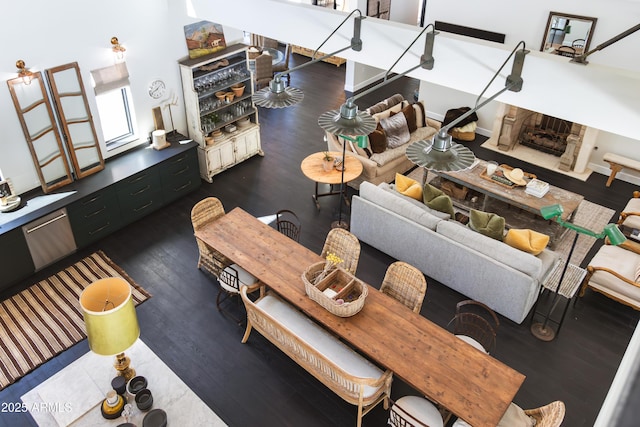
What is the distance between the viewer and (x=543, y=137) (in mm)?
9914

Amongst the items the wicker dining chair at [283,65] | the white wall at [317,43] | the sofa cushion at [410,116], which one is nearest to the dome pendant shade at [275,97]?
the white wall at [317,43]

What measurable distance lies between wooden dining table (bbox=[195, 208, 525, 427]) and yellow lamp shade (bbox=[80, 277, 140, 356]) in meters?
1.84

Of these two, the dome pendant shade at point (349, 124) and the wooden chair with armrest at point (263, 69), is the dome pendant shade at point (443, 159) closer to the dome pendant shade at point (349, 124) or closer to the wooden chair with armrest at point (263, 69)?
the dome pendant shade at point (349, 124)

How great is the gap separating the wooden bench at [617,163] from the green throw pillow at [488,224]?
3648mm

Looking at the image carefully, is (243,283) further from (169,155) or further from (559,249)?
(559,249)

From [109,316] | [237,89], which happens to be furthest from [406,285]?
[237,89]

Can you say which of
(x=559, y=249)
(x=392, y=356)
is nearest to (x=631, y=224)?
(x=559, y=249)

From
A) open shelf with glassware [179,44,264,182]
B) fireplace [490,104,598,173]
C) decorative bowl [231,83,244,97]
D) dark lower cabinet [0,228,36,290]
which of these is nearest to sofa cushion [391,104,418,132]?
fireplace [490,104,598,173]

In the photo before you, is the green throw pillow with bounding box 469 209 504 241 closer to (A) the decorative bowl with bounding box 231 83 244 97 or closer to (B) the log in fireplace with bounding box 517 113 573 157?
(B) the log in fireplace with bounding box 517 113 573 157

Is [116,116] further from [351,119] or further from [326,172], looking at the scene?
[351,119]

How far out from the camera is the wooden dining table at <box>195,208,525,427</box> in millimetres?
4594

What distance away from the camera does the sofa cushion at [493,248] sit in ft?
19.9

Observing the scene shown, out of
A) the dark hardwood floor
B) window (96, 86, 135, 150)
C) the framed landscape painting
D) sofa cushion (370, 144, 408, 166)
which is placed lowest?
the dark hardwood floor

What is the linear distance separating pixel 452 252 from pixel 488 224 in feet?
1.85
